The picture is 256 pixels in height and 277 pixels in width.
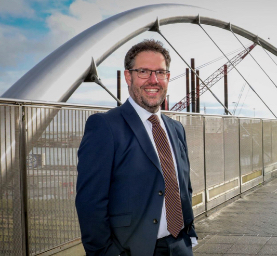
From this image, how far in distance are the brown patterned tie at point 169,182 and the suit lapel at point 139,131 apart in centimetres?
8

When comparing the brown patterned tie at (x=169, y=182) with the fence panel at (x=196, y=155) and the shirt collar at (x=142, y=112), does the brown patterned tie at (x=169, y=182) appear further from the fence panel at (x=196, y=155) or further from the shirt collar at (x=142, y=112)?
the fence panel at (x=196, y=155)

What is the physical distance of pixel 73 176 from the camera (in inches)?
143

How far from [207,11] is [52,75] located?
792 centimetres

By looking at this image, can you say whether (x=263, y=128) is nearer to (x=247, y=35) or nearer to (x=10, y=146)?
(x=247, y=35)

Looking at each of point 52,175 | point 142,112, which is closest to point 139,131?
point 142,112

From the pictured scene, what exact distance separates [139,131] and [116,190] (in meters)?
0.28

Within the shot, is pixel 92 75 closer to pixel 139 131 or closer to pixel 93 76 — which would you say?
pixel 93 76

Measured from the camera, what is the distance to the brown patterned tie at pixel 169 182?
1.80 metres

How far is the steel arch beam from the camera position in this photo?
5.25 m

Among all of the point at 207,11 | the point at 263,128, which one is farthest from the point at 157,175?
the point at 207,11

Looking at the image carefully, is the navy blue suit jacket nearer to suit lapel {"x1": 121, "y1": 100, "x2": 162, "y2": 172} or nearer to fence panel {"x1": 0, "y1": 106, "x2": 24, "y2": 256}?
suit lapel {"x1": 121, "y1": 100, "x2": 162, "y2": 172}

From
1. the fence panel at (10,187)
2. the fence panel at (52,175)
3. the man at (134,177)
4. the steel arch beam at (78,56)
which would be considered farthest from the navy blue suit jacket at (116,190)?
the steel arch beam at (78,56)

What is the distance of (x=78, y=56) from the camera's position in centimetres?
627

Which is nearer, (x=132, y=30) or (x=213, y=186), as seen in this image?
(x=213, y=186)
